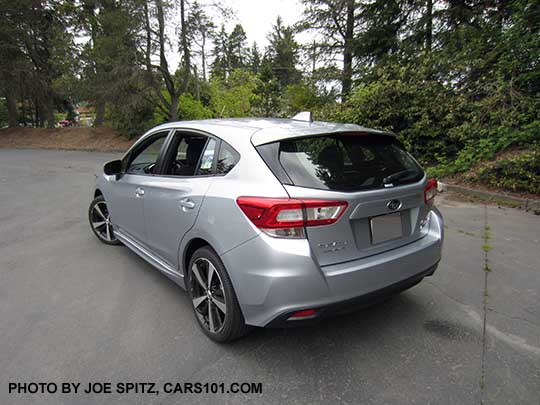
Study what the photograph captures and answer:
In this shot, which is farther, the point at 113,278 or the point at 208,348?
the point at 113,278

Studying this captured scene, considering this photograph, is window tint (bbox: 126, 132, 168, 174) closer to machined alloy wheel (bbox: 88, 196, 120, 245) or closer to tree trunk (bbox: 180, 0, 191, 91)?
machined alloy wheel (bbox: 88, 196, 120, 245)

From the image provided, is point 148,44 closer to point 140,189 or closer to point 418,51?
point 418,51

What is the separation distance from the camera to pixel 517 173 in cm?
631

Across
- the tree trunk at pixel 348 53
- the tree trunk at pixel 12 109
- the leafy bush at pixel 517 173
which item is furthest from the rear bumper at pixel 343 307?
the tree trunk at pixel 12 109

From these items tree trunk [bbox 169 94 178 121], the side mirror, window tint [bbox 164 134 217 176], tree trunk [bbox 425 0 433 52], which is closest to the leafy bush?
window tint [bbox 164 134 217 176]

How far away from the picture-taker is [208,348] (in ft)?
7.81

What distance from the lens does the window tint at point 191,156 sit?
2.57m

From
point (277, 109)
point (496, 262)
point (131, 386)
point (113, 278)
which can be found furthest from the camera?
point (277, 109)

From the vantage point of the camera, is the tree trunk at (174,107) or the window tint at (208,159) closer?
the window tint at (208,159)

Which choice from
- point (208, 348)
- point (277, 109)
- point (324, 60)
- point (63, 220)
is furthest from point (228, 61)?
point (208, 348)

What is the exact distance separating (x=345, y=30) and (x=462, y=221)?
14449mm

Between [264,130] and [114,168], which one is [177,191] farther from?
[114,168]

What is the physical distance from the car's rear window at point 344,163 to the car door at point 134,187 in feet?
5.21

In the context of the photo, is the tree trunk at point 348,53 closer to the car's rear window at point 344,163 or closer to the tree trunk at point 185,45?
the tree trunk at point 185,45
